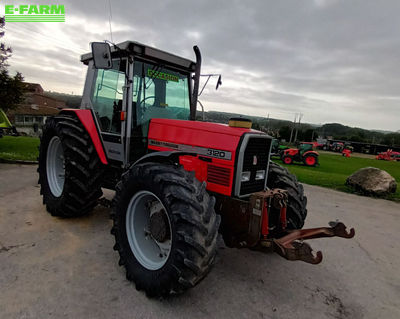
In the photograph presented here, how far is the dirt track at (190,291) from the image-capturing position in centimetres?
242

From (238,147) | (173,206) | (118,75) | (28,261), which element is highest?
(118,75)

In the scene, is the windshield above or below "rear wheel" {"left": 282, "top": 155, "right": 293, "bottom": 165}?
above

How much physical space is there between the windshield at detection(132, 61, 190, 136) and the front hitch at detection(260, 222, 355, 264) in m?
2.16

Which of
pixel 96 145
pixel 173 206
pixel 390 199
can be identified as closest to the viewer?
pixel 173 206

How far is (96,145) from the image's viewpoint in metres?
4.05

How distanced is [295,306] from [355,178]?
22.8 ft

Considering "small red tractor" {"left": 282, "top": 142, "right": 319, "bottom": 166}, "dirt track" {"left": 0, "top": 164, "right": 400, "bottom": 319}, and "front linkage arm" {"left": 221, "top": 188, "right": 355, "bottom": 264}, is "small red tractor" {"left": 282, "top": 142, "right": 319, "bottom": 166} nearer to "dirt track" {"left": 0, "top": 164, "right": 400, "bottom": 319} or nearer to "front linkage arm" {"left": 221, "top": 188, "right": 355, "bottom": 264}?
"dirt track" {"left": 0, "top": 164, "right": 400, "bottom": 319}

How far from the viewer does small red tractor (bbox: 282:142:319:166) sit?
61.0 ft

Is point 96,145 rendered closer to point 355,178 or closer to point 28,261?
point 28,261

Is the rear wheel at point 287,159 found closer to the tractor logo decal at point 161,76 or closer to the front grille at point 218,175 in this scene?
the tractor logo decal at point 161,76

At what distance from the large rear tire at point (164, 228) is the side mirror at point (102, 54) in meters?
1.32

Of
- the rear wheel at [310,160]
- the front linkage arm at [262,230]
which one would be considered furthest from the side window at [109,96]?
the rear wheel at [310,160]

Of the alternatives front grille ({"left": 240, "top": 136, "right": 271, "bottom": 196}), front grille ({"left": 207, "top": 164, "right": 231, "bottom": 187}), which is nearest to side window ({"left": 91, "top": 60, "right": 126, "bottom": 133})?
front grille ({"left": 207, "top": 164, "right": 231, "bottom": 187})

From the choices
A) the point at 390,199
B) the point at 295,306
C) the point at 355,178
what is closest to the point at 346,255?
the point at 295,306
